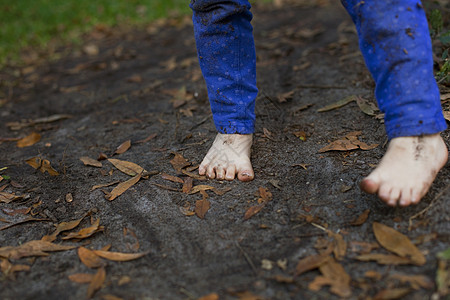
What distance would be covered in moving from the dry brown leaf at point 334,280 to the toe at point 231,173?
2.26 feet

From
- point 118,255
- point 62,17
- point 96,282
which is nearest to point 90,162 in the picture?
point 118,255

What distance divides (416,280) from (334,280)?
0.79ft

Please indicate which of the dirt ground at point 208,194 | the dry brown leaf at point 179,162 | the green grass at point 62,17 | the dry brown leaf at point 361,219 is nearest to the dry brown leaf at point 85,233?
the dirt ground at point 208,194

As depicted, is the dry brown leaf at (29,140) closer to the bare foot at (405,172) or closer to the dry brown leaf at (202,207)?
the dry brown leaf at (202,207)

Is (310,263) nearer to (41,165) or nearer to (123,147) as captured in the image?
(123,147)

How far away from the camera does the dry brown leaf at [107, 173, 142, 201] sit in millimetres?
2025

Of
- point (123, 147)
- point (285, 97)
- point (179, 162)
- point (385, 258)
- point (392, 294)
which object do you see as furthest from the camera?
point (285, 97)

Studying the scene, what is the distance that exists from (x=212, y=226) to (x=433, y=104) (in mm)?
922

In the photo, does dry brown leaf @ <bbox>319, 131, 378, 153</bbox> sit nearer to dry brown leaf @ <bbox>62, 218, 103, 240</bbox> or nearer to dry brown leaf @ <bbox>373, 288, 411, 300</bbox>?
dry brown leaf @ <bbox>373, 288, 411, 300</bbox>

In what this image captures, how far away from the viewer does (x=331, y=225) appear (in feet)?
5.44

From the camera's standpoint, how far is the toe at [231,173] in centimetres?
204

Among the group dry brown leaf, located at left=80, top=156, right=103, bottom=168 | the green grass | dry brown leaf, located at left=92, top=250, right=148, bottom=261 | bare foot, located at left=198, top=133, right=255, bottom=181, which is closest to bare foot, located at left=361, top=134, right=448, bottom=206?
bare foot, located at left=198, top=133, right=255, bottom=181

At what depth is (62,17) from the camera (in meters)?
6.19

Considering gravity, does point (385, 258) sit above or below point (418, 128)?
below
